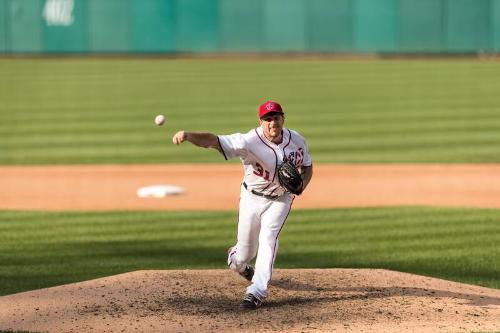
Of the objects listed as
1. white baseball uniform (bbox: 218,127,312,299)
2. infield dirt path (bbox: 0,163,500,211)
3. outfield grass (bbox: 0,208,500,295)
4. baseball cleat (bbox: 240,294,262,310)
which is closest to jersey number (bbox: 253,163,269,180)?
white baseball uniform (bbox: 218,127,312,299)

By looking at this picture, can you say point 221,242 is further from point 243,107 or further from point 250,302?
point 243,107

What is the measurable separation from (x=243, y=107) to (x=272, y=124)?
16.9 meters

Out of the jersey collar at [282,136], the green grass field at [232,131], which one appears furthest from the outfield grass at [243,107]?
the jersey collar at [282,136]

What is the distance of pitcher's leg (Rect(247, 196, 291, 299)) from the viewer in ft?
24.9

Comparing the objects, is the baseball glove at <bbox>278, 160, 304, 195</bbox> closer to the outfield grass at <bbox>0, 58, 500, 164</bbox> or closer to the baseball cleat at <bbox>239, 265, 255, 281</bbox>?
the baseball cleat at <bbox>239, 265, 255, 281</bbox>

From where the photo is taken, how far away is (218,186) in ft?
48.3

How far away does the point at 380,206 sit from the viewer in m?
13.0

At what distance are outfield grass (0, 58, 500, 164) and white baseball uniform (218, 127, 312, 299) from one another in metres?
9.62

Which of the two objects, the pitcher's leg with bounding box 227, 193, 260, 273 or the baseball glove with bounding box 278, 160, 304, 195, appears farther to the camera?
the pitcher's leg with bounding box 227, 193, 260, 273

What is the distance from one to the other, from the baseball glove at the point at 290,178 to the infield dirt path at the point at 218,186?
541 cm

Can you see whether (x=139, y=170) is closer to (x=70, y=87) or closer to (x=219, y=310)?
(x=219, y=310)

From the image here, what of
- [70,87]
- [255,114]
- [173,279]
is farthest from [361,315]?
[70,87]

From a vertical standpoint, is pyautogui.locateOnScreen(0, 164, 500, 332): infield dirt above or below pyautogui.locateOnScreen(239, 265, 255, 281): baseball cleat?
below

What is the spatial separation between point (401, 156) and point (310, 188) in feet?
12.4
